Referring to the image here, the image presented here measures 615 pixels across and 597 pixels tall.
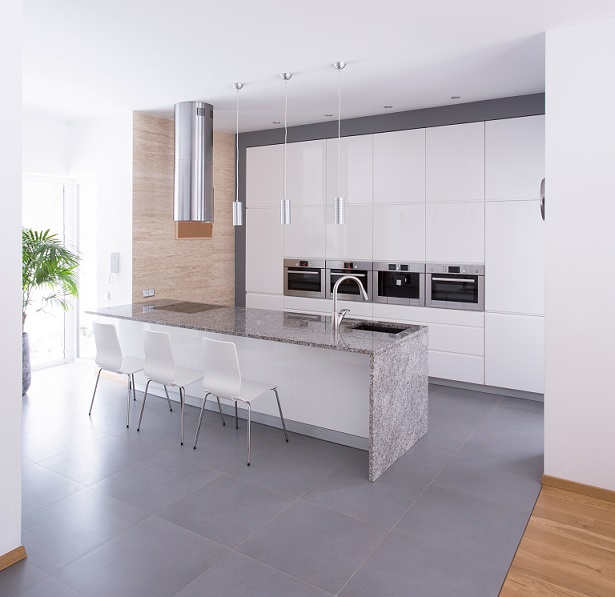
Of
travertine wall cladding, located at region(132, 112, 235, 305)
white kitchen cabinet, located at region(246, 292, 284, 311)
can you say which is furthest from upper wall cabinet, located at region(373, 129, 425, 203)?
travertine wall cladding, located at region(132, 112, 235, 305)

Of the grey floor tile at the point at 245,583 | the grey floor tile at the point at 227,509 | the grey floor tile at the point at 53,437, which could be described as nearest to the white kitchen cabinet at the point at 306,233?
the grey floor tile at the point at 53,437

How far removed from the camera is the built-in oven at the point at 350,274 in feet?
19.1

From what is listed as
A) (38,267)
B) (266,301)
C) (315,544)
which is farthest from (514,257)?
(38,267)

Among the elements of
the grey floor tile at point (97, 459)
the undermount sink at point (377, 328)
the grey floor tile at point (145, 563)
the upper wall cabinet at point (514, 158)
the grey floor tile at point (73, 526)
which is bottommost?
the grey floor tile at point (145, 563)

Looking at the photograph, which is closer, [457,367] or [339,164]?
[457,367]

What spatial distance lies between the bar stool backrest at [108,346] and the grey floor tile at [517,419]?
3012 millimetres

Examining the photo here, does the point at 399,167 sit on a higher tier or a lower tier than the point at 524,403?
higher

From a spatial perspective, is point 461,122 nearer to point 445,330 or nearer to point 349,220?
point 349,220

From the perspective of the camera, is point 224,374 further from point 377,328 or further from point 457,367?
point 457,367

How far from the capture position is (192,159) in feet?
16.9

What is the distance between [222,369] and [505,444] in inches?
83.8

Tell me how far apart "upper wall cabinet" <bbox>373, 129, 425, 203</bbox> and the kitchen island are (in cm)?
192

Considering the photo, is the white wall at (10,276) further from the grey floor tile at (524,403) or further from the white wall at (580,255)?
the grey floor tile at (524,403)

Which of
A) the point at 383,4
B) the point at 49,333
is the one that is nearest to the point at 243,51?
the point at 383,4
